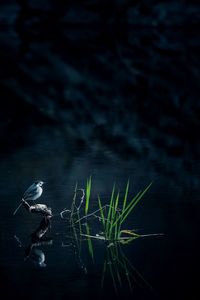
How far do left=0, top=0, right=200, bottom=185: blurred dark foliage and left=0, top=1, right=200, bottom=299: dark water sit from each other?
0.22 ft

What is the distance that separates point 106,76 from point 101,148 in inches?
558

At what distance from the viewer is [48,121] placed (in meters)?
22.7

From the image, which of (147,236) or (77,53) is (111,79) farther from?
(147,236)

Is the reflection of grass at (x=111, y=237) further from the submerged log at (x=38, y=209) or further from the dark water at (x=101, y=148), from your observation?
the submerged log at (x=38, y=209)

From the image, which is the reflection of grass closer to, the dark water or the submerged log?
the dark water

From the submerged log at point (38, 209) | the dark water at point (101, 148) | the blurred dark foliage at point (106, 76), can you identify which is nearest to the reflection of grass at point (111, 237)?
the dark water at point (101, 148)

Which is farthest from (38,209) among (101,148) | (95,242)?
(101,148)

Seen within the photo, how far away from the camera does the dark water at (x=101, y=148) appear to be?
377 inches

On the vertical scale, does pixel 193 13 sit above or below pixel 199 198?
above

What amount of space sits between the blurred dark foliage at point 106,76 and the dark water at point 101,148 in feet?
0.22

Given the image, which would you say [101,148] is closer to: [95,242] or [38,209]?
[38,209]

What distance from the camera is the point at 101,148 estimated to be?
60.2 feet

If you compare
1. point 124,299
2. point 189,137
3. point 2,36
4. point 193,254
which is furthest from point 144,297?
point 2,36

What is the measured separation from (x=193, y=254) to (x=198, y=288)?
117 centimetres
